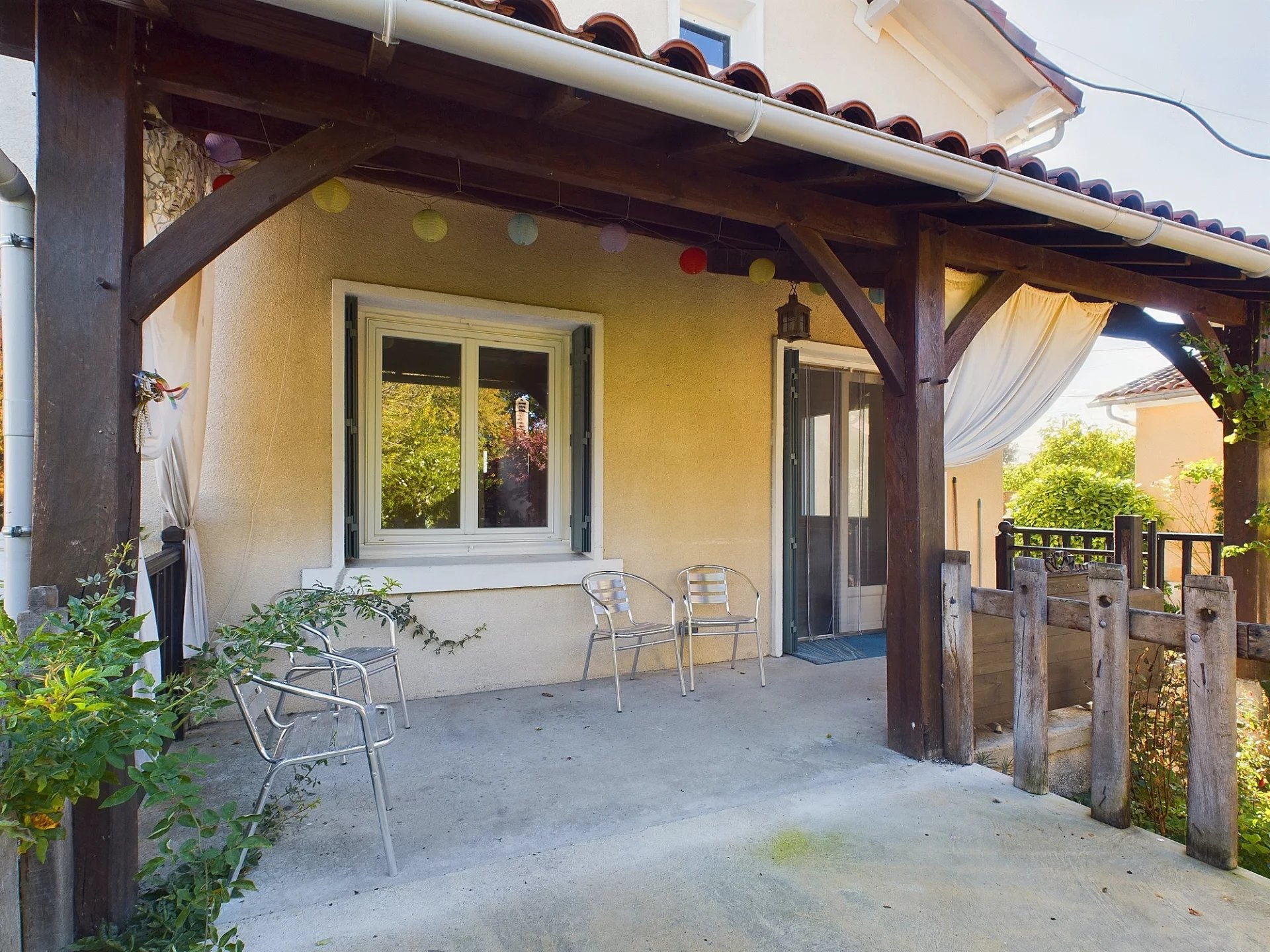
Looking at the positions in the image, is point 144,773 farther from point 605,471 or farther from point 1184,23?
point 1184,23

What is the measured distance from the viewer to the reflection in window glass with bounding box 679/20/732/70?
18.0 feet

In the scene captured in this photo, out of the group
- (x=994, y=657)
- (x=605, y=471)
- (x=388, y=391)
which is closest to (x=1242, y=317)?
(x=994, y=657)

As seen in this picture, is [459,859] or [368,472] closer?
[459,859]

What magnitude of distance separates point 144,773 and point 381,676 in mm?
2552

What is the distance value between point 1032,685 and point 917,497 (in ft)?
2.93

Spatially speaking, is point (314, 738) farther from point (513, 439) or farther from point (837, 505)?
point (837, 505)

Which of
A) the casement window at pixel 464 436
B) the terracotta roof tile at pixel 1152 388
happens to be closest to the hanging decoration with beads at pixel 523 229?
the casement window at pixel 464 436

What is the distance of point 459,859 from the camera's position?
88.9 inches

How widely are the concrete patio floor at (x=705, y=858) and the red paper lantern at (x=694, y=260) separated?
2546mm

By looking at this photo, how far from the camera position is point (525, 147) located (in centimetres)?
255

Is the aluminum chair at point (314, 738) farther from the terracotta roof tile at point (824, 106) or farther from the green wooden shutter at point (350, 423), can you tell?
the terracotta roof tile at point (824, 106)

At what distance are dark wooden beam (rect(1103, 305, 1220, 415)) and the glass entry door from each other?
1655mm

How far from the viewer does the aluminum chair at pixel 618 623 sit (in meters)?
Result: 3.94

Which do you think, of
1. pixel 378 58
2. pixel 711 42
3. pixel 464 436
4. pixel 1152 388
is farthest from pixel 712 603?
pixel 1152 388
